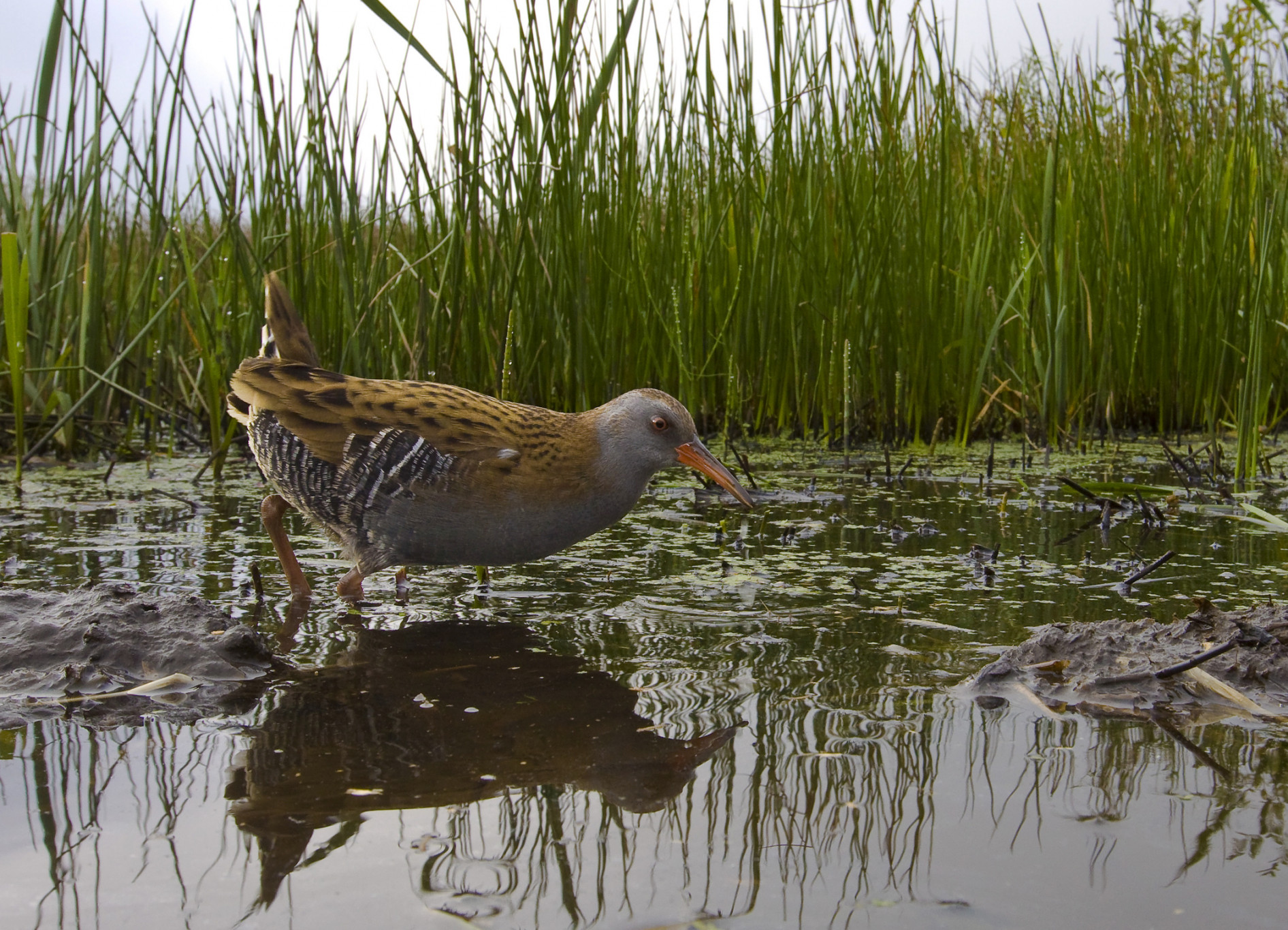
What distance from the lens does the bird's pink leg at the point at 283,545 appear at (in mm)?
2939

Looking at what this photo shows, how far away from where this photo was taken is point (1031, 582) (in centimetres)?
288

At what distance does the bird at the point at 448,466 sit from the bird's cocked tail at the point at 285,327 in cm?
28

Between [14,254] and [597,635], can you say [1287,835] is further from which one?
[14,254]

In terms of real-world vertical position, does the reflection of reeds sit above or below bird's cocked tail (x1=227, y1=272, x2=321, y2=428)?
below

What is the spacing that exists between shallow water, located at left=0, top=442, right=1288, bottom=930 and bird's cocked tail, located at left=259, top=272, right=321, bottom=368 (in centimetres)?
73

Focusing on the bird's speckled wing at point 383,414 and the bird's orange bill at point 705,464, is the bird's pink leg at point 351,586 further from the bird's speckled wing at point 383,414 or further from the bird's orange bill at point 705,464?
the bird's orange bill at point 705,464

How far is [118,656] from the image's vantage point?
2221 millimetres

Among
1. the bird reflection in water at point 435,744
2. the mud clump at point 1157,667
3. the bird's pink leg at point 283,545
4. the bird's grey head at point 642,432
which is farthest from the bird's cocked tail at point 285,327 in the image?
the mud clump at point 1157,667

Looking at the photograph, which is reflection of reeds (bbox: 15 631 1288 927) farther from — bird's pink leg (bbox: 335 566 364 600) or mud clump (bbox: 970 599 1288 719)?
bird's pink leg (bbox: 335 566 364 600)

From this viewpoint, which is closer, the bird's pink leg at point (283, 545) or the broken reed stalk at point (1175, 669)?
the broken reed stalk at point (1175, 669)

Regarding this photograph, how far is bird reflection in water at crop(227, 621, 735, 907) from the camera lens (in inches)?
62.2

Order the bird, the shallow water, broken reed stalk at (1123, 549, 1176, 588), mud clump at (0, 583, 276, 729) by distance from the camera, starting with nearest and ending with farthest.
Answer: the shallow water
mud clump at (0, 583, 276, 729)
broken reed stalk at (1123, 549, 1176, 588)
the bird

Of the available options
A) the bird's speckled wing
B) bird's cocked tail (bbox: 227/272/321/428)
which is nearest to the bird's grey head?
the bird's speckled wing

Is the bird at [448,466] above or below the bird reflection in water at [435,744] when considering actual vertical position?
above
